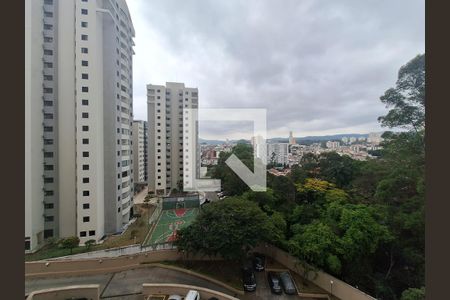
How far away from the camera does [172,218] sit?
12.6 metres

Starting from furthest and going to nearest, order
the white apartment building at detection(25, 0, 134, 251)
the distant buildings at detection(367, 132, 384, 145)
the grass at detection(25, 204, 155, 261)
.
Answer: the distant buildings at detection(367, 132, 384, 145), the white apartment building at detection(25, 0, 134, 251), the grass at detection(25, 204, 155, 261)

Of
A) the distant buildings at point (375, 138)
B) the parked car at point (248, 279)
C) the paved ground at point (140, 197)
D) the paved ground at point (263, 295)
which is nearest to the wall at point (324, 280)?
the paved ground at point (263, 295)

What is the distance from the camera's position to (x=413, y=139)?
226 inches

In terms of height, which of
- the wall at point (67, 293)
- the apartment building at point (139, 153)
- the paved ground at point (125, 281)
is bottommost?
the paved ground at point (125, 281)

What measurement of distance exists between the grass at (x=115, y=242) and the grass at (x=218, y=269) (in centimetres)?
325

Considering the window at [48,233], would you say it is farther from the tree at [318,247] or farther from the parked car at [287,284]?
the tree at [318,247]

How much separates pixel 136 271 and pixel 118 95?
889cm

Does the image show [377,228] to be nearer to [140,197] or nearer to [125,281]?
[125,281]

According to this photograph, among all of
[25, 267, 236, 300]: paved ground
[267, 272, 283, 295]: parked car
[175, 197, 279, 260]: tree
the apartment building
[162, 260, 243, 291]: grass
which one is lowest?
[267, 272, 283, 295]: parked car

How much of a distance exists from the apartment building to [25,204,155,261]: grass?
896 centimetres

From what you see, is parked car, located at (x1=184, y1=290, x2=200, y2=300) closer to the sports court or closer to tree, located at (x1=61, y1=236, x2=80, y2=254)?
the sports court

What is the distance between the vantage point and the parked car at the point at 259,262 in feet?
23.5

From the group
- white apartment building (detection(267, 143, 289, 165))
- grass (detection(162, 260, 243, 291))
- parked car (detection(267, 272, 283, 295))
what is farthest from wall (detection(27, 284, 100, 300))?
white apartment building (detection(267, 143, 289, 165))

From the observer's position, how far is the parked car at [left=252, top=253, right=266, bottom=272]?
716cm
